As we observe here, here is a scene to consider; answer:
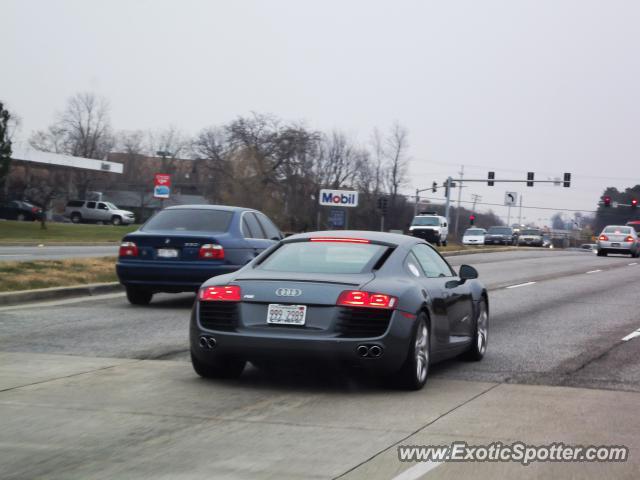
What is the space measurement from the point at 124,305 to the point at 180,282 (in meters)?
1.23

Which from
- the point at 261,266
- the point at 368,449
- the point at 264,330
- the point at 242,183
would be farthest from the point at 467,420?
the point at 242,183

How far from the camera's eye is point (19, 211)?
70.9 m

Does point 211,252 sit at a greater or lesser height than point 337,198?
lesser

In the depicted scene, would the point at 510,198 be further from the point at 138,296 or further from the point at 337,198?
the point at 138,296

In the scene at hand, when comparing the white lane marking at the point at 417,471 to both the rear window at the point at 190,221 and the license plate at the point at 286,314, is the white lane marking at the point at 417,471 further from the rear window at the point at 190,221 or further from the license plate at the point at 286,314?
the rear window at the point at 190,221

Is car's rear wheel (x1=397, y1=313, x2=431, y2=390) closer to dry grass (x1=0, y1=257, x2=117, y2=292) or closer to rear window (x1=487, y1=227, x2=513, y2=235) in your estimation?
dry grass (x1=0, y1=257, x2=117, y2=292)

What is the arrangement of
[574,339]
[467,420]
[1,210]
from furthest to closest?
1. [1,210]
2. [574,339]
3. [467,420]

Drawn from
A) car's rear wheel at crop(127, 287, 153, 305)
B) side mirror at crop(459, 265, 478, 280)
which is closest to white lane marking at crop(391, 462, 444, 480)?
side mirror at crop(459, 265, 478, 280)

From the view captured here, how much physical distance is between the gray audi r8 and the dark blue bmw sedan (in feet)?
19.3

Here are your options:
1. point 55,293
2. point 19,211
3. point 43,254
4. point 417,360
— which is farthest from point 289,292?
point 19,211

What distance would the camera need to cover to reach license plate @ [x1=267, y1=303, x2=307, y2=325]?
327 inches

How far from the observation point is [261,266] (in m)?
9.26

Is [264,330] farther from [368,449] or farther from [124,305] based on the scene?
[124,305]

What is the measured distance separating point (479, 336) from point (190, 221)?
6.38 metres
